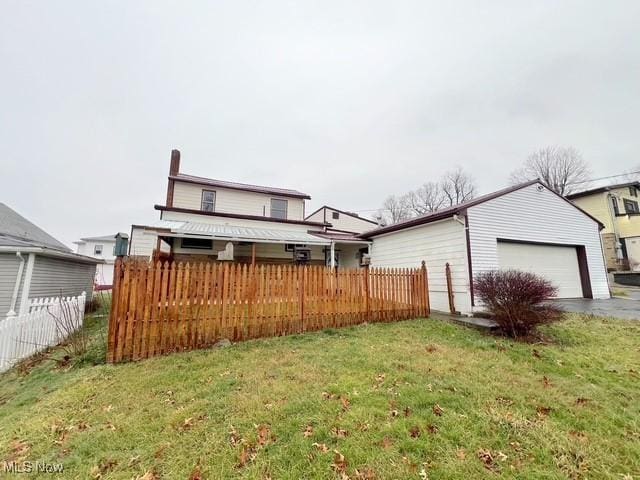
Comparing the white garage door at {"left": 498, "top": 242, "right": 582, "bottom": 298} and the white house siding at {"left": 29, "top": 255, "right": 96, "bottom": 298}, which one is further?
the white garage door at {"left": 498, "top": 242, "right": 582, "bottom": 298}

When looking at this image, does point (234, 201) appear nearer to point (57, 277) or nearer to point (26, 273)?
point (57, 277)

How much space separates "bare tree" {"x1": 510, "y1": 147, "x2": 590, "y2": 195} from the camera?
30161 mm

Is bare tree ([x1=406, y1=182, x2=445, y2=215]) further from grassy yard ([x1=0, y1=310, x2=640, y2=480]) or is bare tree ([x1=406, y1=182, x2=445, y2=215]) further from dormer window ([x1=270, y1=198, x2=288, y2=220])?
grassy yard ([x1=0, y1=310, x2=640, y2=480])

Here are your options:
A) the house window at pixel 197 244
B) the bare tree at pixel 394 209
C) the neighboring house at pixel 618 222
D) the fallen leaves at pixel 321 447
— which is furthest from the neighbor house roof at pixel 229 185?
the bare tree at pixel 394 209

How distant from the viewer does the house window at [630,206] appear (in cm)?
2245

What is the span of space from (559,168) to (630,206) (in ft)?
34.0

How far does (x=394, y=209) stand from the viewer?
149ft

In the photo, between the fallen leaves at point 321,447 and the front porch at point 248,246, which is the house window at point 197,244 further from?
the fallen leaves at point 321,447

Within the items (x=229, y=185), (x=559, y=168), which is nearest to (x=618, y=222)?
(x=559, y=168)

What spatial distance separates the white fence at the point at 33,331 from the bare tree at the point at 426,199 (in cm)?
4075

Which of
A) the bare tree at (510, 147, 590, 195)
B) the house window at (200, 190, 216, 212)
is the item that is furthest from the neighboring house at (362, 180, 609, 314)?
the bare tree at (510, 147, 590, 195)

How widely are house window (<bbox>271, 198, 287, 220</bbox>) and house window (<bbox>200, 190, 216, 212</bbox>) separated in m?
3.72

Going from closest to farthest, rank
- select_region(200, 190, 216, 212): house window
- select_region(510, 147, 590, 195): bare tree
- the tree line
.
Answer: select_region(200, 190, 216, 212): house window → select_region(510, 147, 590, 195): bare tree → the tree line

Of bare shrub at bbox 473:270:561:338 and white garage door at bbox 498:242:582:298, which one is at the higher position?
white garage door at bbox 498:242:582:298
